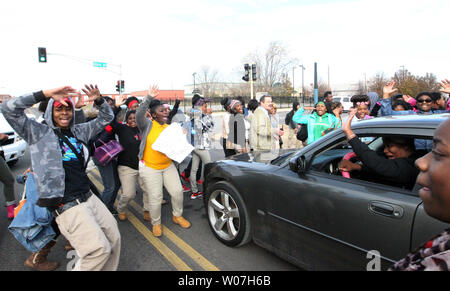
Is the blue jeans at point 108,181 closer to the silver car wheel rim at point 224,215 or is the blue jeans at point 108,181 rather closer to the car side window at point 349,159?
the silver car wheel rim at point 224,215

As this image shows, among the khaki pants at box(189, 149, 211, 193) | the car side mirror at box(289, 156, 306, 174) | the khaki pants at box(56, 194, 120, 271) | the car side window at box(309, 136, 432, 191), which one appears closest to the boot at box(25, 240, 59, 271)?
the khaki pants at box(56, 194, 120, 271)

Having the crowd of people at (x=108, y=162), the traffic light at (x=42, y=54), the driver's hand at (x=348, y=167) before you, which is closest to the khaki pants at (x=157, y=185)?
the crowd of people at (x=108, y=162)

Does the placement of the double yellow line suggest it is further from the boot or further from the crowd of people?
the boot

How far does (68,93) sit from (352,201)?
92.8 inches

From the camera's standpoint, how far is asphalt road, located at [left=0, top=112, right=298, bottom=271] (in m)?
2.88

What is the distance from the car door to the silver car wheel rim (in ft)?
2.15

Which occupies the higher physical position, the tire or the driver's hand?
the driver's hand

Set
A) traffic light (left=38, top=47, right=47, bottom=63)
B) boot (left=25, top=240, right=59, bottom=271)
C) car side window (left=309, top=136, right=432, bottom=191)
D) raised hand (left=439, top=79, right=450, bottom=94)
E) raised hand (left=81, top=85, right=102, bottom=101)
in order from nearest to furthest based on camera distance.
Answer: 1. car side window (left=309, top=136, right=432, bottom=191)
2. raised hand (left=81, top=85, right=102, bottom=101)
3. boot (left=25, top=240, right=59, bottom=271)
4. raised hand (left=439, top=79, right=450, bottom=94)
5. traffic light (left=38, top=47, right=47, bottom=63)

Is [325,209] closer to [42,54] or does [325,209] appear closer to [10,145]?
[10,145]

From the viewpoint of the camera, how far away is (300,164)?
2461 mm
